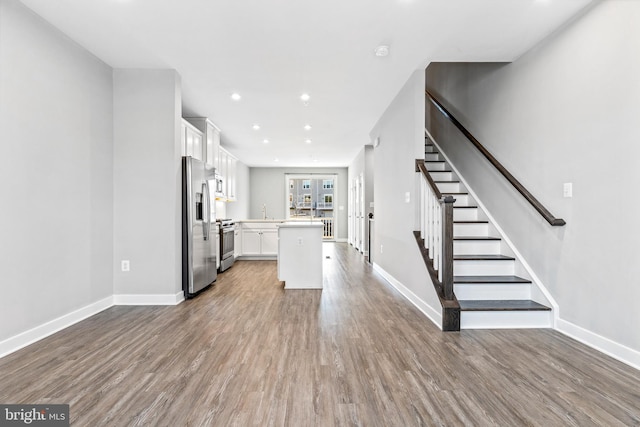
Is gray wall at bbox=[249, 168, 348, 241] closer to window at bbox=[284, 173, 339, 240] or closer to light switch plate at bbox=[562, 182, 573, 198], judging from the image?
window at bbox=[284, 173, 339, 240]

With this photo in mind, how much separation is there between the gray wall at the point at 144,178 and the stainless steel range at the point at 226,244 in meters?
2.16

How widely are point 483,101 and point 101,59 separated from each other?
4.34 meters

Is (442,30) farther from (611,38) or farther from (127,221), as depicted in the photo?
(127,221)

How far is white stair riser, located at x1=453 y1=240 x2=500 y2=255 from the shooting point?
348 centimetres

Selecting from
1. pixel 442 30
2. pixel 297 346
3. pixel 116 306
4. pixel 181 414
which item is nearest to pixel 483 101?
pixel 442 30

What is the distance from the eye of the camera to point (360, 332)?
2.67 meters

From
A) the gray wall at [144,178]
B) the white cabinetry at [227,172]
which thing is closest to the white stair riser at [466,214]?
the gray wall at [144,178]

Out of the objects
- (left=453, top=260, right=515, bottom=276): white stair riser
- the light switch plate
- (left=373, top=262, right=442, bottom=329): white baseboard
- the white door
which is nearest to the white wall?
(left=373, top=262, right=442, bottom=329): white baseboard

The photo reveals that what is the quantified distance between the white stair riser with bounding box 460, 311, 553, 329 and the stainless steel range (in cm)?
421

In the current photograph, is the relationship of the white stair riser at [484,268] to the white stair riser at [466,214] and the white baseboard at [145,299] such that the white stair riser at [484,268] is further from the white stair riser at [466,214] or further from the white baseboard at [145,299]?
the white baseboard at [145,299]

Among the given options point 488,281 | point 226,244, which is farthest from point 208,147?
point 488,281

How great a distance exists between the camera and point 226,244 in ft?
19.3

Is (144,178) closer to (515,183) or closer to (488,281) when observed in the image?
(488,281)

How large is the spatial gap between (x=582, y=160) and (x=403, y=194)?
177 cm
